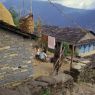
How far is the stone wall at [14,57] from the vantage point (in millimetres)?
18000

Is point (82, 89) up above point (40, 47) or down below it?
below

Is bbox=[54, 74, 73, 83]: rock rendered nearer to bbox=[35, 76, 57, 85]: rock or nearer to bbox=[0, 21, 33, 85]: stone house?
bbox=[35, 76, 57, 85]: rock

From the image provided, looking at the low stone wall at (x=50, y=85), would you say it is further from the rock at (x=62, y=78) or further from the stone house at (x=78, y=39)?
the stone house at (x=78, y=39)

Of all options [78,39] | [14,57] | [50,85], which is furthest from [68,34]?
[14,57]

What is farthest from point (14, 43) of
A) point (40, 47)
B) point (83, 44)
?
point (83, 44)

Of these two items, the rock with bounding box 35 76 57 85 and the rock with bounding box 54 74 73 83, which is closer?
the rock with bounding box 35 76 57 85

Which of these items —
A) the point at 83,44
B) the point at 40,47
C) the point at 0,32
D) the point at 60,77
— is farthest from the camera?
the point at 83,44

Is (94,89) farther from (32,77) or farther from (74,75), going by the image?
(32,77)

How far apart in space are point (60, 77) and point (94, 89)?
2.56 meters

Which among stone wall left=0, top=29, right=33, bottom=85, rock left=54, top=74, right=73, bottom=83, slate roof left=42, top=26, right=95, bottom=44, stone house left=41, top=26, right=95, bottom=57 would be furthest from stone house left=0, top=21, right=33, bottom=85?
slate roof left=42, top=26, right=95, bottom=44

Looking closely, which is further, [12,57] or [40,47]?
[40,47]

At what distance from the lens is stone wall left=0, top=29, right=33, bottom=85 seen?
1800 centimetres

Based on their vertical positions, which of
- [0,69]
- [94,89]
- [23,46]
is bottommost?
[94,89]

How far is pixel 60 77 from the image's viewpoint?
20.2 m
